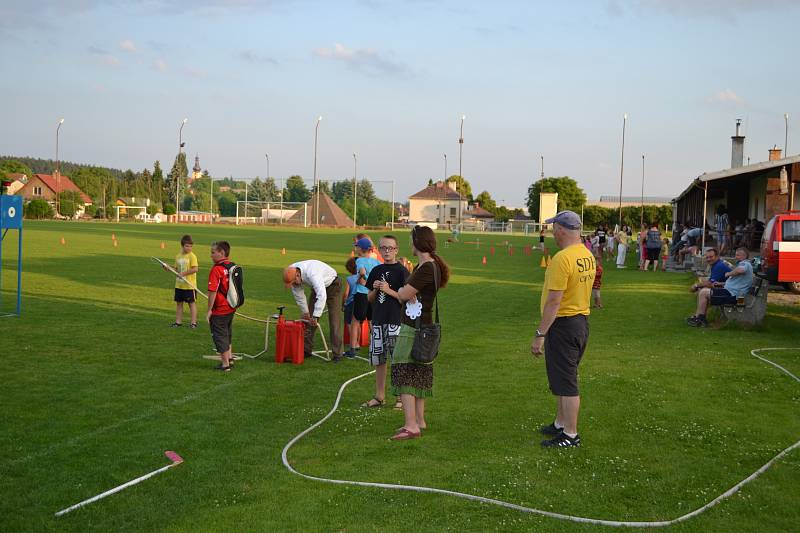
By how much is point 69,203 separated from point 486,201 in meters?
81.1

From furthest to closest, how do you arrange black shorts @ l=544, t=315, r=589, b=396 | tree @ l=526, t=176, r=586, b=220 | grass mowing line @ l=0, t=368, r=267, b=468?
tree @ l=526, t=176, r=586, b=220
black shorts @ l=544, t=315, r=589, b=396
grass mowing line @ l=0, t=368, r=267, b=468

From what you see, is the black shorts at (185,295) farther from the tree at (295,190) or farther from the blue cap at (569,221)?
the tree at (295,190)

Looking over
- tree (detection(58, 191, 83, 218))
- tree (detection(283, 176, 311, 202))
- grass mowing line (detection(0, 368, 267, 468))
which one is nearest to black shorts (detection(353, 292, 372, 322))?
grass mowing line (detection(0, 368, 267, 468))

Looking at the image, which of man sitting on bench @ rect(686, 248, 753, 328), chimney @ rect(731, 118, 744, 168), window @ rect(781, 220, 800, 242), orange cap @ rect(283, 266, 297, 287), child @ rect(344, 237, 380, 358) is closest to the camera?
orange cap @ rect(283, 266, 297, 287)

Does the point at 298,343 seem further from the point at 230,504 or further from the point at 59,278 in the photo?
the point at 59,278

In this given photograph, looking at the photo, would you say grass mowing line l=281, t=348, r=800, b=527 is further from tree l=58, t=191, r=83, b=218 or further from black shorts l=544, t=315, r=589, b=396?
tree l=58, t=191, r=83, b=218

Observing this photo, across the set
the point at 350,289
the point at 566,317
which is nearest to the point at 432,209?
the point at 350,289

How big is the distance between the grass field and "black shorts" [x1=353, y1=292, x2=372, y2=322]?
3.13ft

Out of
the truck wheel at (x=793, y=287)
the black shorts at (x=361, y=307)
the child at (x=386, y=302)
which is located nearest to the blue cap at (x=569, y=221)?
the child at (x=386, y=302)

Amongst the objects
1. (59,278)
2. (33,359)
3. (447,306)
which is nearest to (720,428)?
(33,359)

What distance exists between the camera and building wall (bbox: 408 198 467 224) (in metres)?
127

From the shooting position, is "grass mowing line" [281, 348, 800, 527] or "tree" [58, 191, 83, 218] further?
"tree" [58, 191, 83, 218]

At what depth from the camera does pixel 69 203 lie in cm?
9588

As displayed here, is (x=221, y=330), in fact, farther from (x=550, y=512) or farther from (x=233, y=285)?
(x=550, y=512)
